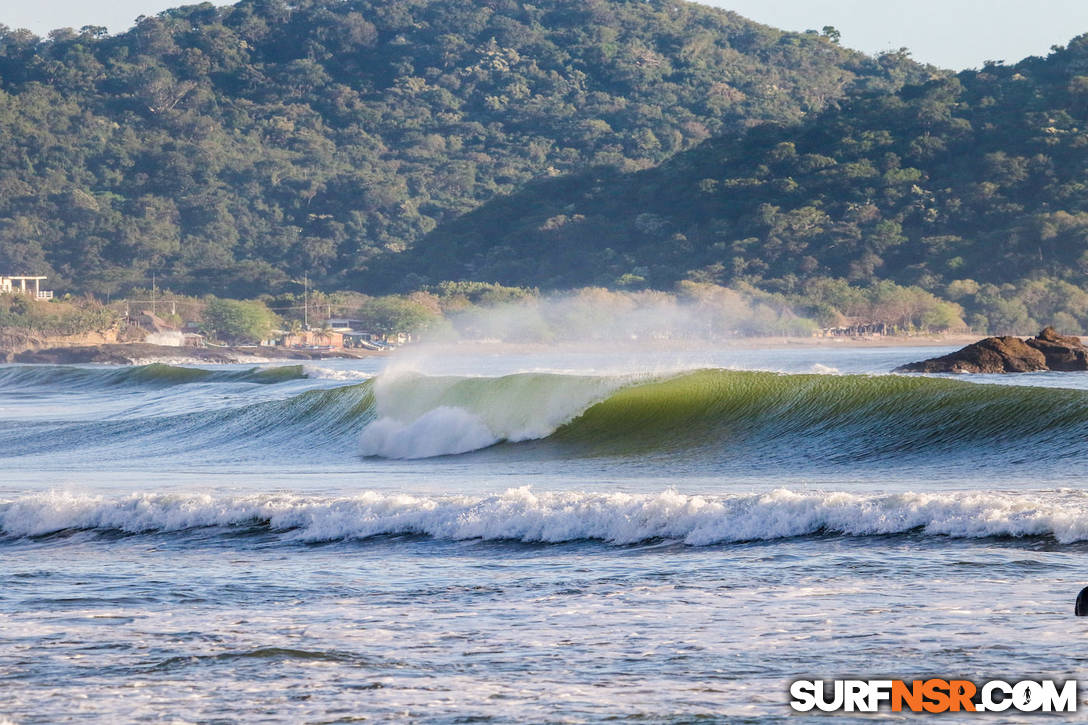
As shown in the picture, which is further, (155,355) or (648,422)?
(155,355)

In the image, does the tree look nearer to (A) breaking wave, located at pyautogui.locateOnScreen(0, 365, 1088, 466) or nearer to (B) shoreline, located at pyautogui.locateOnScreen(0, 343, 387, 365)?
(B) shoreline, located at pyautogui.locateOnScreen(0, 343, 387, 365)

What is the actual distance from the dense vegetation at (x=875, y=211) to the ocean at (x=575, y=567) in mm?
119173

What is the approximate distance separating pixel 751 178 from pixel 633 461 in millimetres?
146567

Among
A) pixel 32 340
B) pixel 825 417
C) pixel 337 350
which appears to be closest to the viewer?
pixel 825 417

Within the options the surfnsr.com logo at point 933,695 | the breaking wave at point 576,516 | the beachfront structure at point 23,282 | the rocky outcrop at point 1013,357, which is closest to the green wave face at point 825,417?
the breaking wave at point 576,516

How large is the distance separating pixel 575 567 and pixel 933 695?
4435 mm

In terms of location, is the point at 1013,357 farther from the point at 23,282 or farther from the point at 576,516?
the point at 23,282

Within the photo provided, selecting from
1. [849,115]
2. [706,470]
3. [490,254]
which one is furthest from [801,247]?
[706,470]

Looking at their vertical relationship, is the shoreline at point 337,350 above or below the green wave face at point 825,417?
below

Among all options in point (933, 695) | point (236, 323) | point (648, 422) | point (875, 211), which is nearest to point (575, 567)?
point (933, 695)

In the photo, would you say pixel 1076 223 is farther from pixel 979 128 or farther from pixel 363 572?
pixel 363 572

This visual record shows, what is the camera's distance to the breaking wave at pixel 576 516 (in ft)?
38.2

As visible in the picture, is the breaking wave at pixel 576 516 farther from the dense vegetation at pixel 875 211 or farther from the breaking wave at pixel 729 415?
the dense vegetation at pixel 875 211

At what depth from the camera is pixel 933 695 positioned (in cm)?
706
